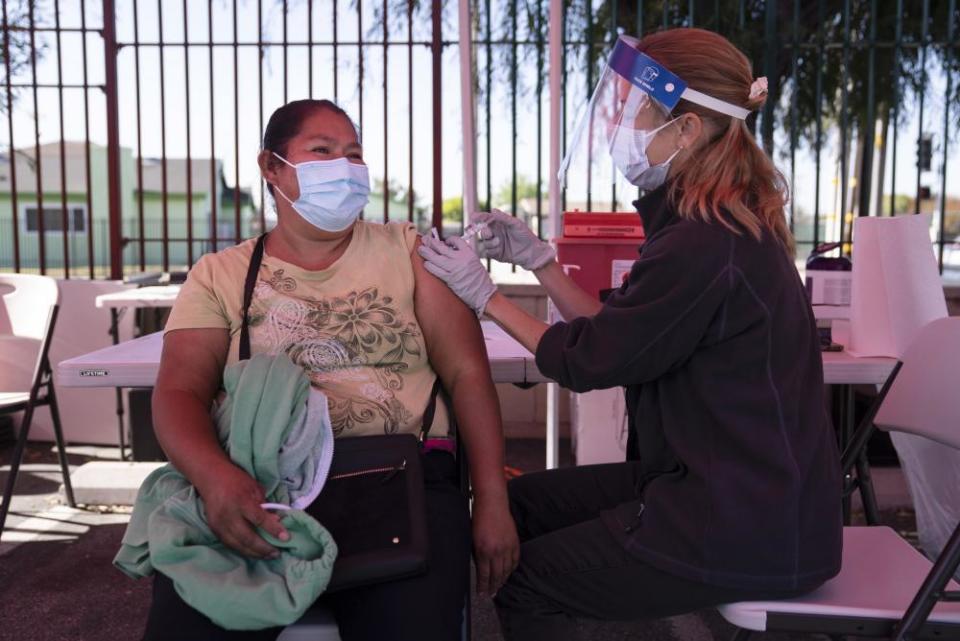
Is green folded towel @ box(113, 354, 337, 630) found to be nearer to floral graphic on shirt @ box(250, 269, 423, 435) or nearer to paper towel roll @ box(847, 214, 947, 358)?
floral graphic on shirt @ box(250, 269, 423, 435)

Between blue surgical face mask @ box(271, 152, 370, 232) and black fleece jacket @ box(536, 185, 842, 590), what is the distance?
29.6 inches

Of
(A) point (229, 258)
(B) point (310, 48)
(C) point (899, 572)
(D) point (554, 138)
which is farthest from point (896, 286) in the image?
(B) point (310, 48)

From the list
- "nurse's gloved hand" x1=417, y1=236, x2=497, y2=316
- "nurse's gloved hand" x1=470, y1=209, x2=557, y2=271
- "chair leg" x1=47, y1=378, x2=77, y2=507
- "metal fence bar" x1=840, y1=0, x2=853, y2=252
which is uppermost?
"metal fence bar" x1=840, y1=0, x2=853, y2=252

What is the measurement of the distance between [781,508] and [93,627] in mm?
2198

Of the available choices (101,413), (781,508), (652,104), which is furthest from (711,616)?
(101,413)

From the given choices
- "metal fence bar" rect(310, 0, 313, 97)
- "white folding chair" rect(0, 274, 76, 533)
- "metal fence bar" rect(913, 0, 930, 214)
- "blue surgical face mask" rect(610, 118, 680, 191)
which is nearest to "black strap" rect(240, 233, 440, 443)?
"blue surgical face mask" rect(610, 118, 680, 191)

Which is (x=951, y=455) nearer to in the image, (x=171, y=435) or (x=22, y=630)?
(x=171, y=435)

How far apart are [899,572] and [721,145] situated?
0.85m

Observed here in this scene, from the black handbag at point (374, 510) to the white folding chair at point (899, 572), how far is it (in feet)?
1.80

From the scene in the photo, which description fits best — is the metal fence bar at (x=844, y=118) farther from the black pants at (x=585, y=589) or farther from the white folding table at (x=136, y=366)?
the black pants at (x=585, y=589)

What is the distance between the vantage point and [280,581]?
149 centimetres

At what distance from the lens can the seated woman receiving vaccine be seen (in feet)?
5.74

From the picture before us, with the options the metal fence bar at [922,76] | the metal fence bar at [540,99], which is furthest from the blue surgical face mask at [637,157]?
the metal fence bar at [922,76]

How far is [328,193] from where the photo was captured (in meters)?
2.07
